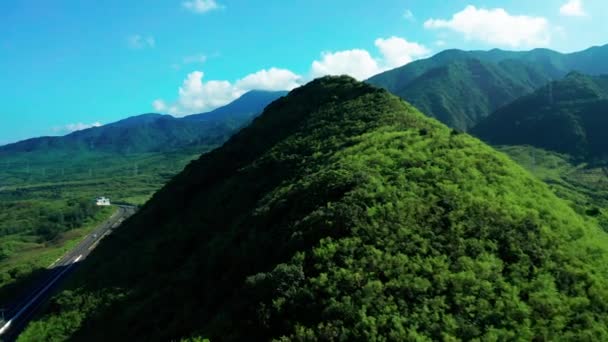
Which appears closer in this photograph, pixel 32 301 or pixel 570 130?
pixel 32 301

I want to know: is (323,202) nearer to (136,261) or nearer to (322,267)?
(322,267)

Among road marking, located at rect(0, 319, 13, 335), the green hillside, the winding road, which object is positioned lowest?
the winding road

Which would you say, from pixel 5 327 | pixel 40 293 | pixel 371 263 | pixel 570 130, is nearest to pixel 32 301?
pixel 40 293

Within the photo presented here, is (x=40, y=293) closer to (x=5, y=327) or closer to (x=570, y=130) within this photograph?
(x=5, y=327)

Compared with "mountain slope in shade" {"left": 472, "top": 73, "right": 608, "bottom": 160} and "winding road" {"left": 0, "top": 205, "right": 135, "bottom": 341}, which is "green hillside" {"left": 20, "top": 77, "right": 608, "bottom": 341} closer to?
"winding road" {"left": 0, "top": 205, "right": 135, "bottom": 341}

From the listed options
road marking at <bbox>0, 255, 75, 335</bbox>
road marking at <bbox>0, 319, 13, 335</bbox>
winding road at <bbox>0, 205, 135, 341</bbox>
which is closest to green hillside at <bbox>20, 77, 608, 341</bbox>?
road marking at <bbox>0, 319, 13, 335</bbox>

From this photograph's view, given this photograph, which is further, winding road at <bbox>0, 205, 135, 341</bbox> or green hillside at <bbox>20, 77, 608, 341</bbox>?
winding road at <bbox>0, 205, 135, 341</bbox>

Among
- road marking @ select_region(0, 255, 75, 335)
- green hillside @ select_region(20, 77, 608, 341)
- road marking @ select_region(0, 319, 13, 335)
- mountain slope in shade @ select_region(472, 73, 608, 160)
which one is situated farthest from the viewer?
mountain slope in shade @ select_region(472, 73, 608, 160)

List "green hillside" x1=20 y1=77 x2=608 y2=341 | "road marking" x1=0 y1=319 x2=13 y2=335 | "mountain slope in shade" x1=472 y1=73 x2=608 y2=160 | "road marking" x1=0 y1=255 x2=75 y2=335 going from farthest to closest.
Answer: "mountain slope in shade" x1=472 y1=73 x2=608 y2=160, "road marking" x1=0 y1=255 x2=75 y2=335, "road marking" x1=0 y1=319 x2=13 y2=335, "green hillside" x1=20 y1=77 x2=608 y2=341

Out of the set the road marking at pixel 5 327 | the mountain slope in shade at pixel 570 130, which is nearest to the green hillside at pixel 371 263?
the road marking at pixel 5 327

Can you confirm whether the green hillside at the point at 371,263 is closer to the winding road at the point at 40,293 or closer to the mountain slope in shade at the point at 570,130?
the winding road at the point at 40,293
